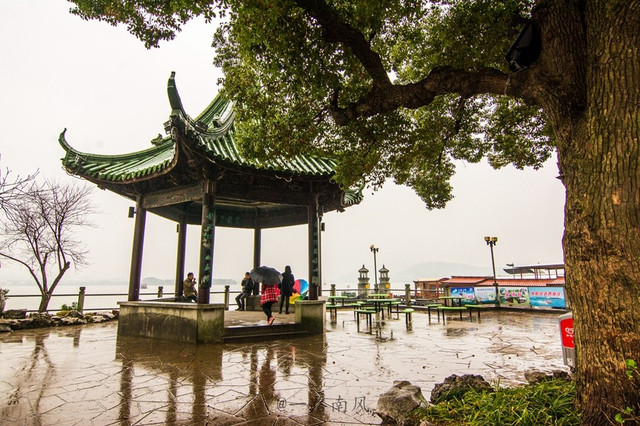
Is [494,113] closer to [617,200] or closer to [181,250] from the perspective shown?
[617,200]

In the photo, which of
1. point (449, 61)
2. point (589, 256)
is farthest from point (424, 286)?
point (589, 256)

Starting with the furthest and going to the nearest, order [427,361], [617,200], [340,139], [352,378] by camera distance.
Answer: [340,139] → [427,361] → [352,378] → [617,200]

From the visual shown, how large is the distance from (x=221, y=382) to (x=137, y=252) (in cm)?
689

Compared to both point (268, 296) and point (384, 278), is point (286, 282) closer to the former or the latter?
point (268, 296)

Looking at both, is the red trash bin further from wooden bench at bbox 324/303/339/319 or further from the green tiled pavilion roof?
wooden bench at bbox 324/303/339/319

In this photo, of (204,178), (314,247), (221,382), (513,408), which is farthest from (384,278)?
(513,408)

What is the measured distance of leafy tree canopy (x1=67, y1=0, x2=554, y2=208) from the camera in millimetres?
4723

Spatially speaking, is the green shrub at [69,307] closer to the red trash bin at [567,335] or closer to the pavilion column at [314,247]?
the pavilion column at [314,247]

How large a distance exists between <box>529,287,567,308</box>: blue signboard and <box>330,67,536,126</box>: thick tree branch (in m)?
15.6

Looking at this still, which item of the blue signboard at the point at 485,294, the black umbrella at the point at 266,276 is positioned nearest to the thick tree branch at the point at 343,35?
the black umbrella at the point at 266,276

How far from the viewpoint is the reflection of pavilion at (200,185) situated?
8.88 meters

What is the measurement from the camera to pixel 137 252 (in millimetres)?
10797

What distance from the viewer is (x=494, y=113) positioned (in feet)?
25.6

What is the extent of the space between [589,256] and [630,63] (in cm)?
173
